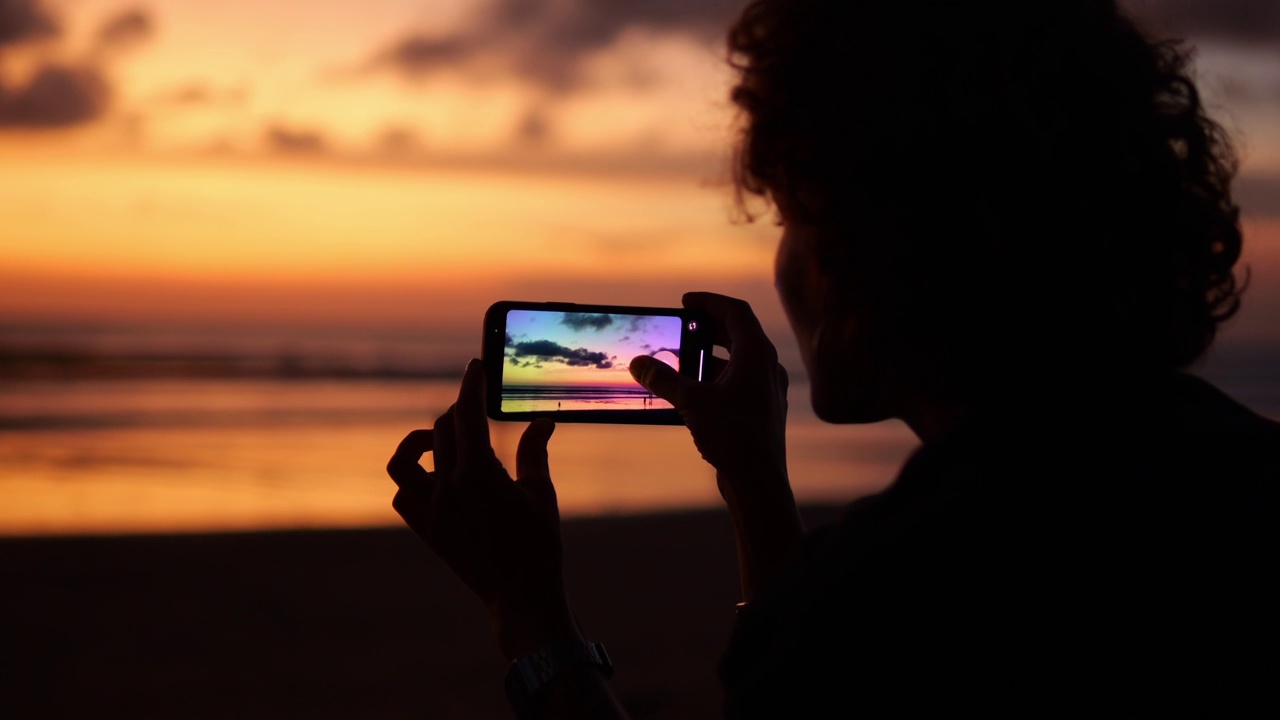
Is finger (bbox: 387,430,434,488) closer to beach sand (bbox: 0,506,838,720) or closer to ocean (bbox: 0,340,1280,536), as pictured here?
beach sand (bbox: 0,506,838,720)

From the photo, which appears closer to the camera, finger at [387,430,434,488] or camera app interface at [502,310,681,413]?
finger at [387,430,434,488]

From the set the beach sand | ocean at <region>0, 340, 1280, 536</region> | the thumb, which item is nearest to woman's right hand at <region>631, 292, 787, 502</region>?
the thumb

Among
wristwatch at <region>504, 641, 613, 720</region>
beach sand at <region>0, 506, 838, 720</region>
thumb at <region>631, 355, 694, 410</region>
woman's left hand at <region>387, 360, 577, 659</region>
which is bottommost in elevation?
beach sand at <region>0, 506, 838, 720</region>

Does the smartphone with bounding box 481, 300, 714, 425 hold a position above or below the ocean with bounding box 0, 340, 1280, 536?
above

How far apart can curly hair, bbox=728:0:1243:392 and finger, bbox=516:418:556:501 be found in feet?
1.78

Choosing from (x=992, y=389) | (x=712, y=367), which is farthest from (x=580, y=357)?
(x=992, y=389)

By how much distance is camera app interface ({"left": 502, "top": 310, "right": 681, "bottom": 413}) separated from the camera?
73.9 inches

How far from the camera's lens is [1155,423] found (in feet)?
3.04

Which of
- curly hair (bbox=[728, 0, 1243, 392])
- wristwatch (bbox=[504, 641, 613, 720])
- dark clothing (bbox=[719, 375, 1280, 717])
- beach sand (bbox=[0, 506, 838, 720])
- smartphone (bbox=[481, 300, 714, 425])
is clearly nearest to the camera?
dark clothing (bbox=[719, 375, 1280, 717])

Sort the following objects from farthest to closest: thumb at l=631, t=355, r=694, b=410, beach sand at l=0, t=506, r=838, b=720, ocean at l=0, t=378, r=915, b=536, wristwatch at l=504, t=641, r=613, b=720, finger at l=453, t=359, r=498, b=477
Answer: ocean at l=0, t=378, r=915, b=536 < beach sand at l=0, t=506, r=838, b=720 < thumb at l=631, t=355, r=694, b=410 < finger at l=453, t=359, r=498, b=477 < wristwatch at l=504, t=641, r=613, b=720

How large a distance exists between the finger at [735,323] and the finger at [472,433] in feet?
1.24

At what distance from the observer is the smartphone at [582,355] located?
73.1 inches

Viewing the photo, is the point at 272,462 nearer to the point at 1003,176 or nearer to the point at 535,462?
the point at 535,462

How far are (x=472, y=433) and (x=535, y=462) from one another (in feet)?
0.37
